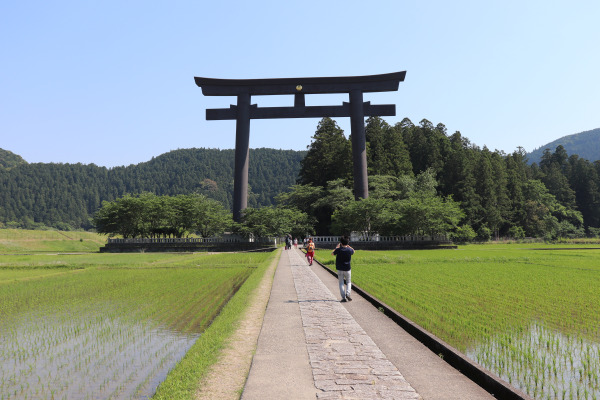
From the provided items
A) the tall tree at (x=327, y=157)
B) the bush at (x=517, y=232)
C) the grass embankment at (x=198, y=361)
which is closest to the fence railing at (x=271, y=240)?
the tall tree at (x=327, y=157)

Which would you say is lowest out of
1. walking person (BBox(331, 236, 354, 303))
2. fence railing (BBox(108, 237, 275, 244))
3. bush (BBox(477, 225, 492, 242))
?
walking person (BBox(331, 236, 354, 303))

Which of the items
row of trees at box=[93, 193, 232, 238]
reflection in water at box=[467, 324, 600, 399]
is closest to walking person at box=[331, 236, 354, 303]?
reflection in water at box=[467, 324, 600, 399]

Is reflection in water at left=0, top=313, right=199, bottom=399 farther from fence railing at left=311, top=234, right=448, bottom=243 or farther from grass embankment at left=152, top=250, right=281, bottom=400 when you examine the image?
fence railing at left=311, top=234, right=448, bottom=243

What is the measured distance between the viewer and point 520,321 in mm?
8602

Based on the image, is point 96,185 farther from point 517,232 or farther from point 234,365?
point 234,365

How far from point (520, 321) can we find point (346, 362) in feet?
15.1

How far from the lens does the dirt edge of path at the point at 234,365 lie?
4727 mm

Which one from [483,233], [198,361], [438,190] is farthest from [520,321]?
[438,190]

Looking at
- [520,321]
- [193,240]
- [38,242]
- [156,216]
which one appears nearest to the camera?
[520,321]

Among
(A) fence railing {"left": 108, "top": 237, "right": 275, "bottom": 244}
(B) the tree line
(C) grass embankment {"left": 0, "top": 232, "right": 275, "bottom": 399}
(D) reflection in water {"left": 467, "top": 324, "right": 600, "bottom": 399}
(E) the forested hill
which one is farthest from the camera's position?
(E) the forested hill

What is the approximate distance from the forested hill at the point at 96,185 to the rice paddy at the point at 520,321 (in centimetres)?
14733

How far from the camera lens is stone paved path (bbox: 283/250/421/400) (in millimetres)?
4664

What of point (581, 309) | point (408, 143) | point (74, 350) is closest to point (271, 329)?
point (74, 350)

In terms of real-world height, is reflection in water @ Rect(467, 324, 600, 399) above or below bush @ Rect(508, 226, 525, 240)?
below
